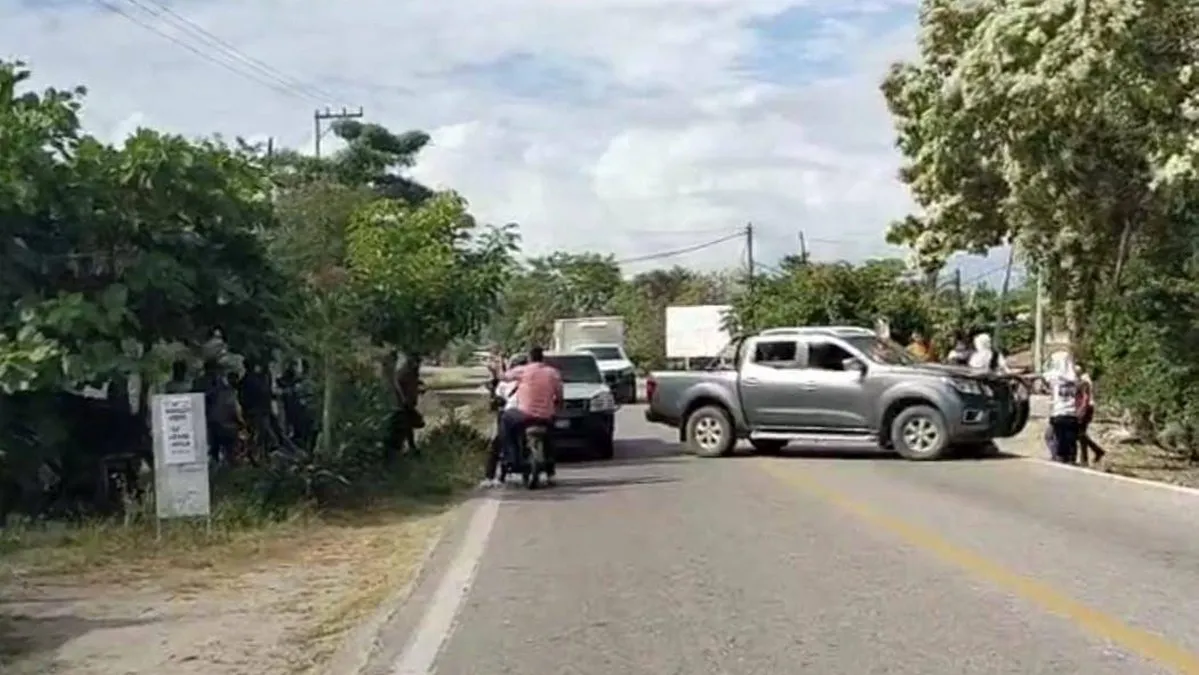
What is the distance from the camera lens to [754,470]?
76.0ft

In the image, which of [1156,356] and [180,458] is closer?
[180,458]

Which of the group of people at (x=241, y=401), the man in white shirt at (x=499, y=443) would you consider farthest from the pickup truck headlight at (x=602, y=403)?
the group of people at (x=241, y=401)

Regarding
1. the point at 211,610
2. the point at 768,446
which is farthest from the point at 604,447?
the point at 211,610

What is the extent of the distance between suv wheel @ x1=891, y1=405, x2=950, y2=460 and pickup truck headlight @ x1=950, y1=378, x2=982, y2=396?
44 cm

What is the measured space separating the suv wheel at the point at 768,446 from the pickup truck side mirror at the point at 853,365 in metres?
1.99

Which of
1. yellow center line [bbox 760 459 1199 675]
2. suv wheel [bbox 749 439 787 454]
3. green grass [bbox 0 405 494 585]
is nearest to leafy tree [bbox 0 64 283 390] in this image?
green grass [bbox 0 405 494 585]

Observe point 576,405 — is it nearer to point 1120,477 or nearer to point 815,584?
point 1120,477

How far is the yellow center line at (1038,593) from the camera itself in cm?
936

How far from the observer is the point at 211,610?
11906 millimetres

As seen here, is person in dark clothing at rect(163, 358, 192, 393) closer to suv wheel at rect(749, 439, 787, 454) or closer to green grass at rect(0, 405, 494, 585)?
green grass at rect(0, 405, 494, 585)

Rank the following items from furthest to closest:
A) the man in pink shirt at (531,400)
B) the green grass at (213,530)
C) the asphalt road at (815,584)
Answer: the man in pink shirt at (531,400)
the green grass at (213,530)
the asphalt road at (815,584)

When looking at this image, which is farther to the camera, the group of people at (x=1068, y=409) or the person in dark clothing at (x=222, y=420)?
the group of people at (x=1068, y=409)

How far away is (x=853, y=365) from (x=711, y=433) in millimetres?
2376

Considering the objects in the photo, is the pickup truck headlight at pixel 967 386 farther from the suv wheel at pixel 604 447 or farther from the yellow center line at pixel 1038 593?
the yellow center line at pixel 1038 593
